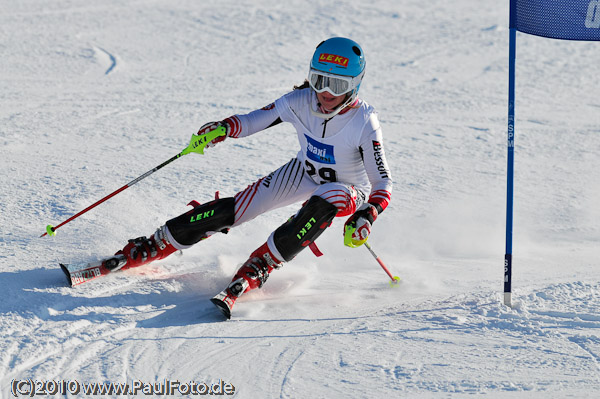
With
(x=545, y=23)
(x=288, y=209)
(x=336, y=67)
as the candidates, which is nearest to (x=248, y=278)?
(x=336, y=67)

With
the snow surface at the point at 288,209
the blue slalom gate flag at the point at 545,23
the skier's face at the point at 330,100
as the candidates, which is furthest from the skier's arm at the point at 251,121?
the blue slalom gate flag at the point at 545,23

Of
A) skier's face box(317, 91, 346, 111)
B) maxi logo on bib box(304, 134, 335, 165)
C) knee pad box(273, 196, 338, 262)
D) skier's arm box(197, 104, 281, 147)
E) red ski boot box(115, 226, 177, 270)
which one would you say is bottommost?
red ski boot box(115, 226, 177, 270)

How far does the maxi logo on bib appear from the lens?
5.10 m

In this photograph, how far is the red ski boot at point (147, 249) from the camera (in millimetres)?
5129

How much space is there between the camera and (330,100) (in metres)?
4.95

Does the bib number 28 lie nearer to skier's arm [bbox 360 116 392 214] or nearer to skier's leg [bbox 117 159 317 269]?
skier's leg [bbox 117 159 317 269]

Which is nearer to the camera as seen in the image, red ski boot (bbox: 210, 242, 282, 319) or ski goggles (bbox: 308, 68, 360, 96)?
red ski boot (bbox: 210, 242, 282, 319)

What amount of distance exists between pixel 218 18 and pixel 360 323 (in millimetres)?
10072

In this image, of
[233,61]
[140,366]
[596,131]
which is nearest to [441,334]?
[140,366]

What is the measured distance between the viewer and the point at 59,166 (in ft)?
23.6

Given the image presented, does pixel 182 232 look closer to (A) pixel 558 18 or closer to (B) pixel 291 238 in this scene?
(B) pixel 291 238

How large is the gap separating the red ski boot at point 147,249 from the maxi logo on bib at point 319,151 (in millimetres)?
1125

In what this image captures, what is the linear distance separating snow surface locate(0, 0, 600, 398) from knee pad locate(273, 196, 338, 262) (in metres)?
0.41

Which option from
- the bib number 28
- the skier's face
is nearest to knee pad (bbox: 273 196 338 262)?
the bib number 28
